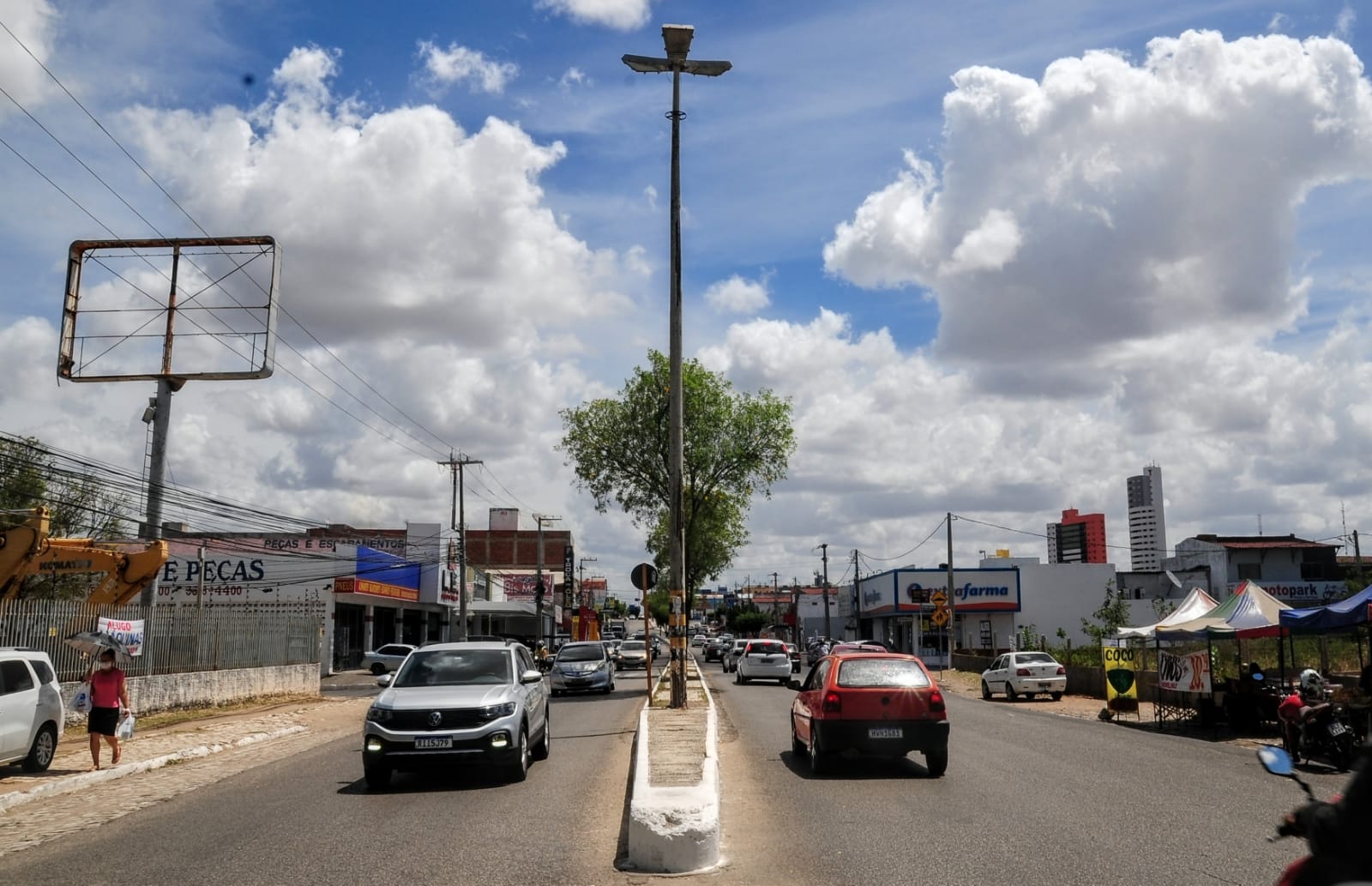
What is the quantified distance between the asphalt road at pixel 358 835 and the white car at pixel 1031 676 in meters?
19.8

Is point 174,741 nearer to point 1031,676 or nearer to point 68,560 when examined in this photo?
point 68,560

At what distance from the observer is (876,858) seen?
8125 millimetres

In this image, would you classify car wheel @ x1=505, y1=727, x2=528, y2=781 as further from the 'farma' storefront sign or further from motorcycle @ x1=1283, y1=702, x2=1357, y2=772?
the 'farma' storefront sign

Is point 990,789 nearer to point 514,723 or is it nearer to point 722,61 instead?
point 514,723

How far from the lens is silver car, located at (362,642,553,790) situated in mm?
12031

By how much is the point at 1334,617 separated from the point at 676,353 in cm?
1233

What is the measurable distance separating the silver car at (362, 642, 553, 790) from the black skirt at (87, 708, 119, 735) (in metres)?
4.06

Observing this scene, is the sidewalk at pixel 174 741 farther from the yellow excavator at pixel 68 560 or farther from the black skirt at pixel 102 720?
the yellow excavator at pixel 68 560

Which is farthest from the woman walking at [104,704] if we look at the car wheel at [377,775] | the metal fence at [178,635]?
the metal fence at [178,635]

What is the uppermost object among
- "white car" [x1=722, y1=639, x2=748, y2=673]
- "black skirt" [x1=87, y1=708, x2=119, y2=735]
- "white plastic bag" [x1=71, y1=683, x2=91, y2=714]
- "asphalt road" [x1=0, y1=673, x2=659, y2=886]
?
"white plastic bag" [x1=71, y1=683, x2=91, y2=714]

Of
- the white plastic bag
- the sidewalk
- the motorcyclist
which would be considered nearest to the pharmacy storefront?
the sidewalk

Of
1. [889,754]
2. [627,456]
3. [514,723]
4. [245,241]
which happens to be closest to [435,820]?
[514,723]

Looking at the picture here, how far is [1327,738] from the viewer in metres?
14.4

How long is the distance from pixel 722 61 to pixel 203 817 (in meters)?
17.2
